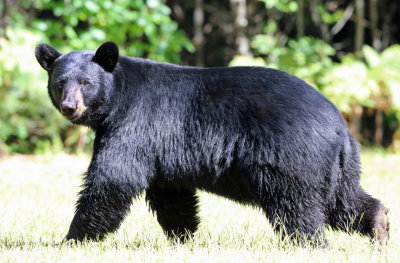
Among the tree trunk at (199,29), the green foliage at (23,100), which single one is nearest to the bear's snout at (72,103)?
the green foliage at (23,100)

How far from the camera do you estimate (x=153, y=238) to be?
198 inches

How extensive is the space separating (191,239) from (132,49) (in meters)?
6.67

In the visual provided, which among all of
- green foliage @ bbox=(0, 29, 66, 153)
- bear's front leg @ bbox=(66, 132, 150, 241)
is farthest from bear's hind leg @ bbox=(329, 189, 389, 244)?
green foliage @ bbox=(0, 29, 66, 153)

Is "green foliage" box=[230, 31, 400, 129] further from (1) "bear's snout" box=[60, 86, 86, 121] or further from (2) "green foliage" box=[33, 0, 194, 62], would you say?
(1) "bear's snout" box=[60, 86, 86, 121]

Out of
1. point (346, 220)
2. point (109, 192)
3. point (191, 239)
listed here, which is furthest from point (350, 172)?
point (109, 192)

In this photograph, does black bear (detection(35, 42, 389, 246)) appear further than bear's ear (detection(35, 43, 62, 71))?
No

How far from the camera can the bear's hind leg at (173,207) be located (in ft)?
16.8

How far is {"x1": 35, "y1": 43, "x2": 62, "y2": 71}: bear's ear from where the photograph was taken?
5.03 meters

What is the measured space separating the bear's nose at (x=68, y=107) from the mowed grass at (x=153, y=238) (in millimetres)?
841

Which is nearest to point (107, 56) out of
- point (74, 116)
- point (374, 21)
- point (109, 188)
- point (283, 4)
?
point (74, 116)

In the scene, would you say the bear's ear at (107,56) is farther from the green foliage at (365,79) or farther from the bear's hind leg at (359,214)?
the green foliage at (365,79)

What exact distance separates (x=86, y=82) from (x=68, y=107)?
33cm

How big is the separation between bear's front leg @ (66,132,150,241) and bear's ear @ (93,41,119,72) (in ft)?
2.10

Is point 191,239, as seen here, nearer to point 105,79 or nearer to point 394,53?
point 105,79
